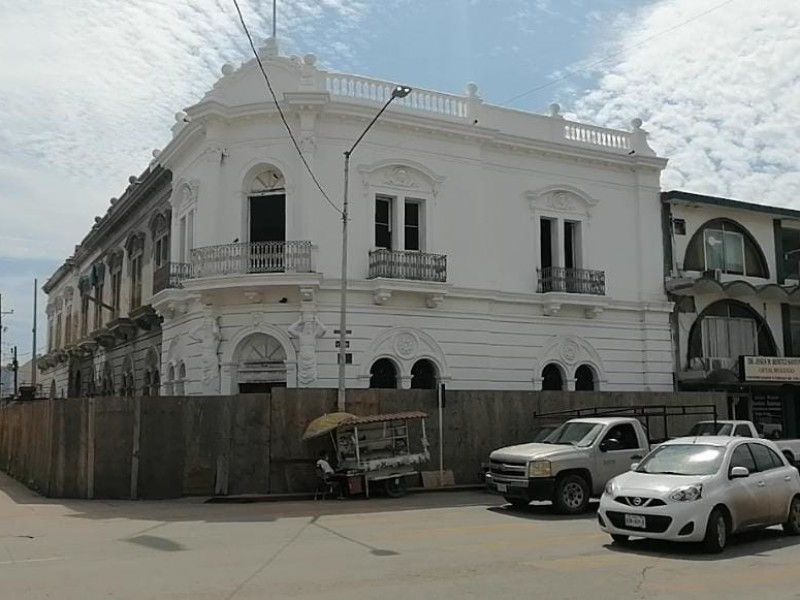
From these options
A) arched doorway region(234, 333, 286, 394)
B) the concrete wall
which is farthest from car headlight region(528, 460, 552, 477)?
arched doorway region(234, 333, 286, 394)

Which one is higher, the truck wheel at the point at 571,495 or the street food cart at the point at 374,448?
the street food cart at the point at 374,448

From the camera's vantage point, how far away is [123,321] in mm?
36500

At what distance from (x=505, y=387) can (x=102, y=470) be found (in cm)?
1401

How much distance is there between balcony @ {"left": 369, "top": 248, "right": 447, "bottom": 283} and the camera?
26.7 m

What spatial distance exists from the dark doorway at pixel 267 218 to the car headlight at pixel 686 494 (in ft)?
57.7

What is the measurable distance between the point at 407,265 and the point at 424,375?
3.68 metres

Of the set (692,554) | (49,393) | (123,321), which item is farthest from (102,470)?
(49,393)

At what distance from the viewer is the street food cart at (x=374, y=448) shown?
19609 millimetres

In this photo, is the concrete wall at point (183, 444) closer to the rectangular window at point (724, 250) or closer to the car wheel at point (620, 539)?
the car wheel at point (620, 539)

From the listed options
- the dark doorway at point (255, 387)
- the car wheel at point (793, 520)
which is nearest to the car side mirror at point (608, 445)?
the car wheel at point (793, 520)

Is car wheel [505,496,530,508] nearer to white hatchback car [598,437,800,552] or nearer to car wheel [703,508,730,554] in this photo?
white hatchback car [598,437,800,552]

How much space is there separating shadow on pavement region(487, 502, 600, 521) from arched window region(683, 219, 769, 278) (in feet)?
59.9

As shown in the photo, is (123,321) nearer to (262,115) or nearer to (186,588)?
(262,115)

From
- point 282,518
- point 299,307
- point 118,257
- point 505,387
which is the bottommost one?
point 282,518
